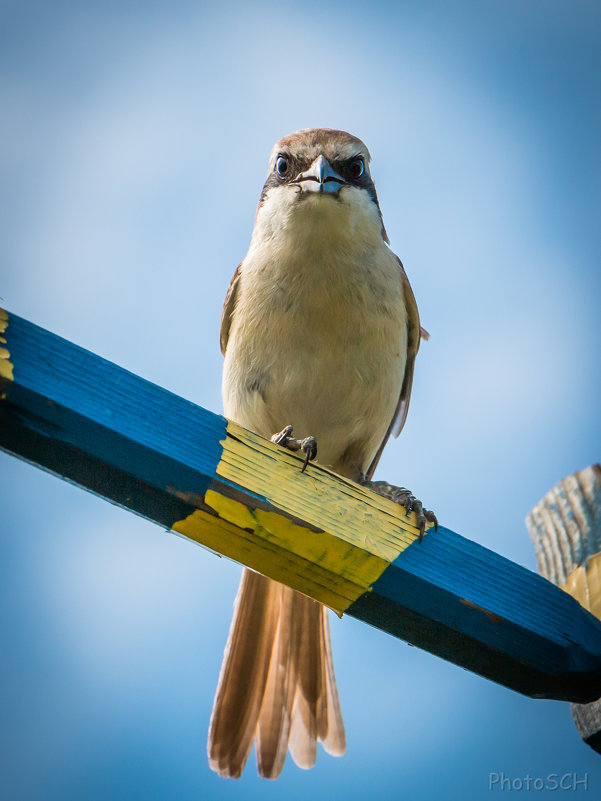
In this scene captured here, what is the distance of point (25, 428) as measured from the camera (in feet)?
5.48

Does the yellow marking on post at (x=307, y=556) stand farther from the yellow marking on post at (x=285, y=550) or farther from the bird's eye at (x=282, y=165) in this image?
the bird's eye at (x=282, y=165)

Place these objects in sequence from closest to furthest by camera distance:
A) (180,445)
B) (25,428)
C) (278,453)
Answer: (25,428) → (180,445) → (278,453)

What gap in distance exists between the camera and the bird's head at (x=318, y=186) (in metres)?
3.33

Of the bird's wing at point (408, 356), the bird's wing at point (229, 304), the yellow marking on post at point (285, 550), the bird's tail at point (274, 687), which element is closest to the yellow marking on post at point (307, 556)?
the yellow marking on post at point (285, 550)

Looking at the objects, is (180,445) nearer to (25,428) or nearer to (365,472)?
(25,428)

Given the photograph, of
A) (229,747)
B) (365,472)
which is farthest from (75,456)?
(365,472)

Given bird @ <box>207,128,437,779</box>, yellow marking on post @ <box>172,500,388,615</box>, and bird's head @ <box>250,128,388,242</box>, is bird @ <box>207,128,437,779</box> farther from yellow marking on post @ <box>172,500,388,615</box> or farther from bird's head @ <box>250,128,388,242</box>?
yellow marking on post @ <box>172,500,388,615</box>

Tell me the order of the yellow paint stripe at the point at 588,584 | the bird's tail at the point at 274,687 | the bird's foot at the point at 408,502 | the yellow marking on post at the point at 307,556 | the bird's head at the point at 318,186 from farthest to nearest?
the bird's head at the point at 318,186 → the bird's tail at the point at 274,687 → the yellow paint stripe at the point at 588,584 → the bird's foot at the point at 408,502 → the yellow marking on post at the point at 307,556

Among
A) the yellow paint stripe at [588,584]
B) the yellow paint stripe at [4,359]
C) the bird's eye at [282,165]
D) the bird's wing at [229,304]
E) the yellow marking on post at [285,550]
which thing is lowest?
the yellow marking on post at [285,550]

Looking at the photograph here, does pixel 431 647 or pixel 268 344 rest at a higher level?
pixel 268 344

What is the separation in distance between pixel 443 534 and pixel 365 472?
1601 millimetres

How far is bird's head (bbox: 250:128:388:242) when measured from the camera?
3328 mm

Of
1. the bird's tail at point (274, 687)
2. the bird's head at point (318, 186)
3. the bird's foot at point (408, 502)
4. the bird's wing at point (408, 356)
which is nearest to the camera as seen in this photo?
the bird's foot at point (408, 502)

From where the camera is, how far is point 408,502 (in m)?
2.42
